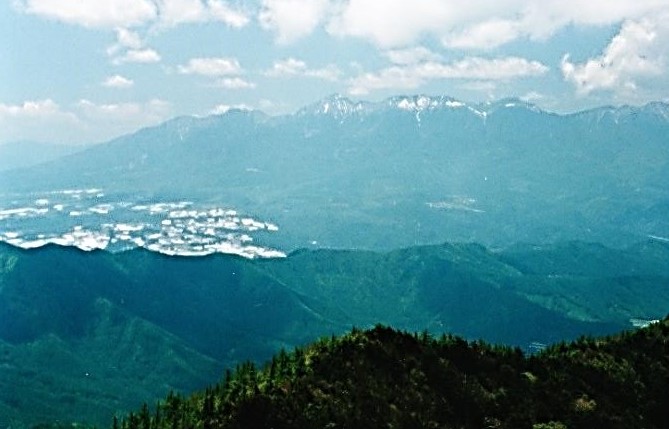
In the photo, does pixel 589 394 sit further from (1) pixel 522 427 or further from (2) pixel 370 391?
(2) pixel 370 391

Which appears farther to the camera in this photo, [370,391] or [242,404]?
[370,391]

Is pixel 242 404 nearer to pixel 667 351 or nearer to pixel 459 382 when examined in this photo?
pixel 459 382

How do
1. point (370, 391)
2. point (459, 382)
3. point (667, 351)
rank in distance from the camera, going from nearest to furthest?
point (370, 391) < point (459, 382) < point (667, 351)

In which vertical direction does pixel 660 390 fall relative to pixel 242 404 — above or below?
below

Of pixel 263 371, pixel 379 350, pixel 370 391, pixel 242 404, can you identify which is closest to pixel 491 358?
pixel 379 350

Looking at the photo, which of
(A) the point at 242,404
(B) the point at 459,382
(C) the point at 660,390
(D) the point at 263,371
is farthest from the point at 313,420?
(C) the point at 660,390

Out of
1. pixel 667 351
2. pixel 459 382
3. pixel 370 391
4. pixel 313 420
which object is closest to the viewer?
pixel 313 420
